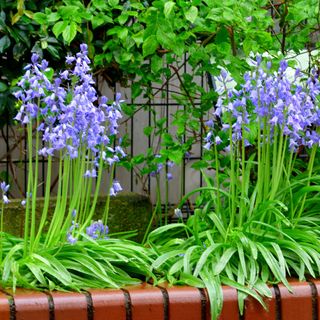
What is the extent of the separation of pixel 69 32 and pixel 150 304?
1.88 metres

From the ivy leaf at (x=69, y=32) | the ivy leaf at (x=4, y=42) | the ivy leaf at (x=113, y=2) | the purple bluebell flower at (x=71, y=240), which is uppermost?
the ivy leaf at (x=113, y=2)

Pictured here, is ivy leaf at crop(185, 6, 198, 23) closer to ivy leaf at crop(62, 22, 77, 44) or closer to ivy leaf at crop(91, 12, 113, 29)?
ivy leaf at crop(62, 22, 77, 44)

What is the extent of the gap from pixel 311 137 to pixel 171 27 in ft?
3.08

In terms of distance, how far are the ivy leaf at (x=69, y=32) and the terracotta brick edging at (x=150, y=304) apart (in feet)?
5.55

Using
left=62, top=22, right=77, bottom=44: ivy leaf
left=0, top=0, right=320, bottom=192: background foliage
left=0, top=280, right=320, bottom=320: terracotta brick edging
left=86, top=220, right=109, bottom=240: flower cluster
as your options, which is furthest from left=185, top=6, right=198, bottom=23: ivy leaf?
left=0, top=280, right=320, bottom=320: terracotta brick edging

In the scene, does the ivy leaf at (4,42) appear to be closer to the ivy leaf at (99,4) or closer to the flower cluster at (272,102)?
the ivy leaf at (99,4)

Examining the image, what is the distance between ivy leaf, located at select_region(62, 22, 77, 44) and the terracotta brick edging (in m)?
1.69

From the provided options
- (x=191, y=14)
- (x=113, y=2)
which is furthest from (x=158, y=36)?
(x=113, y=2)

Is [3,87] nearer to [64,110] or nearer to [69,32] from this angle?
[69,32]

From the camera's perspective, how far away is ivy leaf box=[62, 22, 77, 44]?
18.0ft

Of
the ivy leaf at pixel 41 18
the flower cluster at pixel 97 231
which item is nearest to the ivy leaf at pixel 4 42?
the ivy leaf at pixel 41 18

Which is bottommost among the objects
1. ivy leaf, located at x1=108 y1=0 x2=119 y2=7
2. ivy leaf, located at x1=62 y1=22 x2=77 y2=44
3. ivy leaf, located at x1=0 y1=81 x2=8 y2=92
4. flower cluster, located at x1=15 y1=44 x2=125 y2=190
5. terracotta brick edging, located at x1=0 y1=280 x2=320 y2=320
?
terracotta brick edging, located at x1=0 y1=280 x2=320 y2=320

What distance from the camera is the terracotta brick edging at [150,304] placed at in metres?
4.05

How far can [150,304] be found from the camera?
13.7 ft
